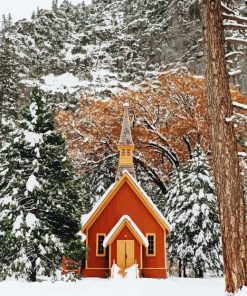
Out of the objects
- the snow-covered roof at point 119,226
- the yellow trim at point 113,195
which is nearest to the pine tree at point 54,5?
the yellow trim at point 113,195

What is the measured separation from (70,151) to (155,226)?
37.7ft

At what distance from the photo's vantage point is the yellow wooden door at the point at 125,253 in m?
26.1

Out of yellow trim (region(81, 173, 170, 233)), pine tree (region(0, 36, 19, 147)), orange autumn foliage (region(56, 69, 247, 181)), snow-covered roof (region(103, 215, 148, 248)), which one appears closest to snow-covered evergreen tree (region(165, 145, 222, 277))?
yellow trim (region(81, 173, 170, 233))

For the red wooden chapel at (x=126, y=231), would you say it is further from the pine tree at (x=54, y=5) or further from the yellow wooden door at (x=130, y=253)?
the pine tree at (x=54, y=5)

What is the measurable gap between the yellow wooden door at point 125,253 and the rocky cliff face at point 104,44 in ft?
113

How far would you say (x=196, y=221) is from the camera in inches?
1083

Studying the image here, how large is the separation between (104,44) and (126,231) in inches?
2826

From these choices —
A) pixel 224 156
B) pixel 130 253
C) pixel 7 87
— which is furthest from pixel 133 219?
pixel 7 87

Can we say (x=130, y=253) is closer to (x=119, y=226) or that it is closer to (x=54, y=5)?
(x=119, y=226)

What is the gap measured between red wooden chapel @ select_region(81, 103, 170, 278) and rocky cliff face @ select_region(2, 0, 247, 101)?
32.4 m

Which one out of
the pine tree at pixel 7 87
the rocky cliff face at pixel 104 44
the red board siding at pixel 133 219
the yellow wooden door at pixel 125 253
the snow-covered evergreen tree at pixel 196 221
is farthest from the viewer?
the rocky cliff face at pixel 104 44

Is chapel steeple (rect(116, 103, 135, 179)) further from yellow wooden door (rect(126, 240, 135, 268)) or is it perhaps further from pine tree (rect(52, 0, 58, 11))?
pine tree (rect(52, 0, 58, 11))

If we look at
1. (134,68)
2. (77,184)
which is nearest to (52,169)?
(77,184)

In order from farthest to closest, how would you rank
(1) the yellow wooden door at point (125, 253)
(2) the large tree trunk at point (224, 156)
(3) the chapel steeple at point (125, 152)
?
(3) the chapel steeple at point (125, 152) → (1) the yellow wooden door at point (125, 253) → (2) the large tree trunk at point (224, 156)
